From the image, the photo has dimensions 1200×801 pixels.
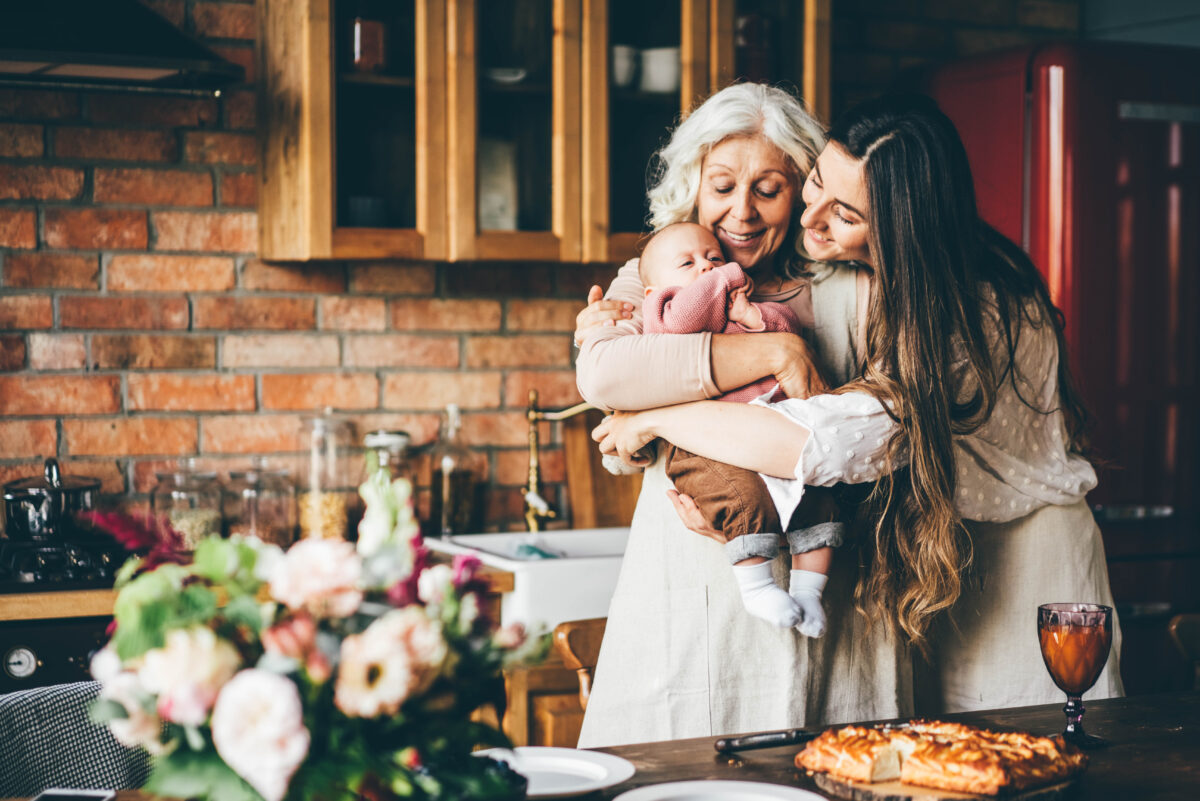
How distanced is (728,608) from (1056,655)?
1.61 ft

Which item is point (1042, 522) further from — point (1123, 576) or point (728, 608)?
point (1123, 576)

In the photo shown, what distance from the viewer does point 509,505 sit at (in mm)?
2918

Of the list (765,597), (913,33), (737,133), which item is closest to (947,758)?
(765,597)

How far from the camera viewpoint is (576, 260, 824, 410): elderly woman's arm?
5.12 feet

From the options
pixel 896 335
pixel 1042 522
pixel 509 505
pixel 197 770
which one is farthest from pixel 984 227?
pixel 509 505

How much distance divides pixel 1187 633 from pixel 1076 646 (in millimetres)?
843

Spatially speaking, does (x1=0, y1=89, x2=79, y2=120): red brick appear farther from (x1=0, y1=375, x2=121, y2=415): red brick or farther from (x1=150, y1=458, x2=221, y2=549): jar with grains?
(x1=150, y1=458, x2=221, y2=549): jar with grains

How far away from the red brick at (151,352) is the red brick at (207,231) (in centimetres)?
20

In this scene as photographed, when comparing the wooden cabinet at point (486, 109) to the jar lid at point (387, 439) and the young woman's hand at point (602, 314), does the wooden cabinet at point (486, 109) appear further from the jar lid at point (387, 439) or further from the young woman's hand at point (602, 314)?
the young woman's hand at point (602, 314)

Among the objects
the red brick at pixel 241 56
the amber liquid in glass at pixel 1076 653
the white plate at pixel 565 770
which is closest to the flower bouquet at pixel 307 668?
the white plate at pixel 565 770

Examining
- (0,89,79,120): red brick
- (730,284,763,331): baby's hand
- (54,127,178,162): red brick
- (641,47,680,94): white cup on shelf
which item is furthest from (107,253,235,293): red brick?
(730,284,763,331): baby's hand

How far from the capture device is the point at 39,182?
8.26 feet

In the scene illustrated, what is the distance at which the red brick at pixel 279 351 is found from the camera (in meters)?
2.68

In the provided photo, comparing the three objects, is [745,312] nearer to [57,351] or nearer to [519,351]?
[519,351]
